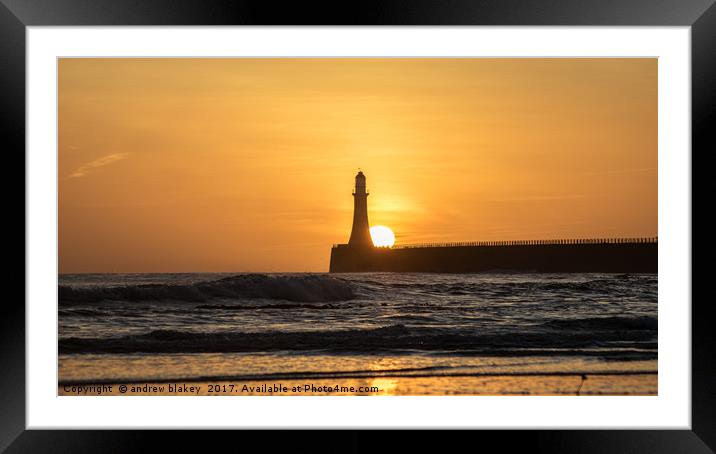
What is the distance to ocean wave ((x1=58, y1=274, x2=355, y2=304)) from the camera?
44.4ft

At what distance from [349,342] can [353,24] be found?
523 cm

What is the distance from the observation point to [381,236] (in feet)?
116

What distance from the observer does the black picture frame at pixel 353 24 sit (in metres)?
3.00

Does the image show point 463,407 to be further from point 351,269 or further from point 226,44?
point 351,269

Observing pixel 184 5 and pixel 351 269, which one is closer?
pixel 184 5

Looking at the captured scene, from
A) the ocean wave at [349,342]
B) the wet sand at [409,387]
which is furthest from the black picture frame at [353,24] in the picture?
the ocean wave at [349,342]

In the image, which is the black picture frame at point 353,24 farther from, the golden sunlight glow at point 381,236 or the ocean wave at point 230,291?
the golden sunlight glow at point 381,236

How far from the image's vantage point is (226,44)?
10.7ft

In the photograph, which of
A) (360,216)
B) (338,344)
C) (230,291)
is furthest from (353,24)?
(360,216)

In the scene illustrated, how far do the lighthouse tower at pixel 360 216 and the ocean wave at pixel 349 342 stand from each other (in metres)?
24.6

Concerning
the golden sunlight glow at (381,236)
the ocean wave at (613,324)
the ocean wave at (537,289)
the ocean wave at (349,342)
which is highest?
the golden sunlight glow at (381,236)

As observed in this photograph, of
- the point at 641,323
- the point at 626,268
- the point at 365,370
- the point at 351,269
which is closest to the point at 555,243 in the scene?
the point at 626,268

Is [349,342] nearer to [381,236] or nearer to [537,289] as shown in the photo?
[537,289]

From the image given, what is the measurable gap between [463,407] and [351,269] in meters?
31.3
